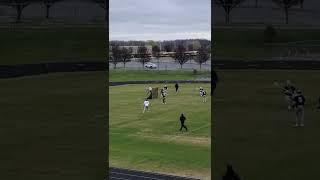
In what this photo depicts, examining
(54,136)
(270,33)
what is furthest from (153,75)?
(54,136)

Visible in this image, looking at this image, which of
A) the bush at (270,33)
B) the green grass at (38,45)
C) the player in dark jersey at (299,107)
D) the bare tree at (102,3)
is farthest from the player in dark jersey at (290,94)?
the green grass at (38,45)

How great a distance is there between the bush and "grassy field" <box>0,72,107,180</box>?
42.9 ft

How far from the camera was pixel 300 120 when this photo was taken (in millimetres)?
17250

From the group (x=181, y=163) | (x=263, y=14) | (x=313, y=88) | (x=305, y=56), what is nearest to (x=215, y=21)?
(x=181, y=163)

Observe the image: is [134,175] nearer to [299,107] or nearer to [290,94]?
[299,107]

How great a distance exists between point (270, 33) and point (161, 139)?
15.7 metres

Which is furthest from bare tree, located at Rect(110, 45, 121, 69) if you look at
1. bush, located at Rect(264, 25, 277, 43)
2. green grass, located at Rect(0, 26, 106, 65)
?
bush, located at Rect(264, 25, 277, 43)

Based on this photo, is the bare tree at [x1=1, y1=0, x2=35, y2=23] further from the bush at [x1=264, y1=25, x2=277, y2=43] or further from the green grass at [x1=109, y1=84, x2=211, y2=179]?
the bush at [x1=264, y1=25, x2=277, y2=43]

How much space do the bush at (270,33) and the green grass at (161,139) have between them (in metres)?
5.93

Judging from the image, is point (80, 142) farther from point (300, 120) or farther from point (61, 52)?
point (61, 52)

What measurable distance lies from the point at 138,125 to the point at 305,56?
17.8 m

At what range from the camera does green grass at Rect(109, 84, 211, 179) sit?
14.4 metres

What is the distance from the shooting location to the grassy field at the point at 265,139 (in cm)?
1093

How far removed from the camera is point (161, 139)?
18.6 meters
